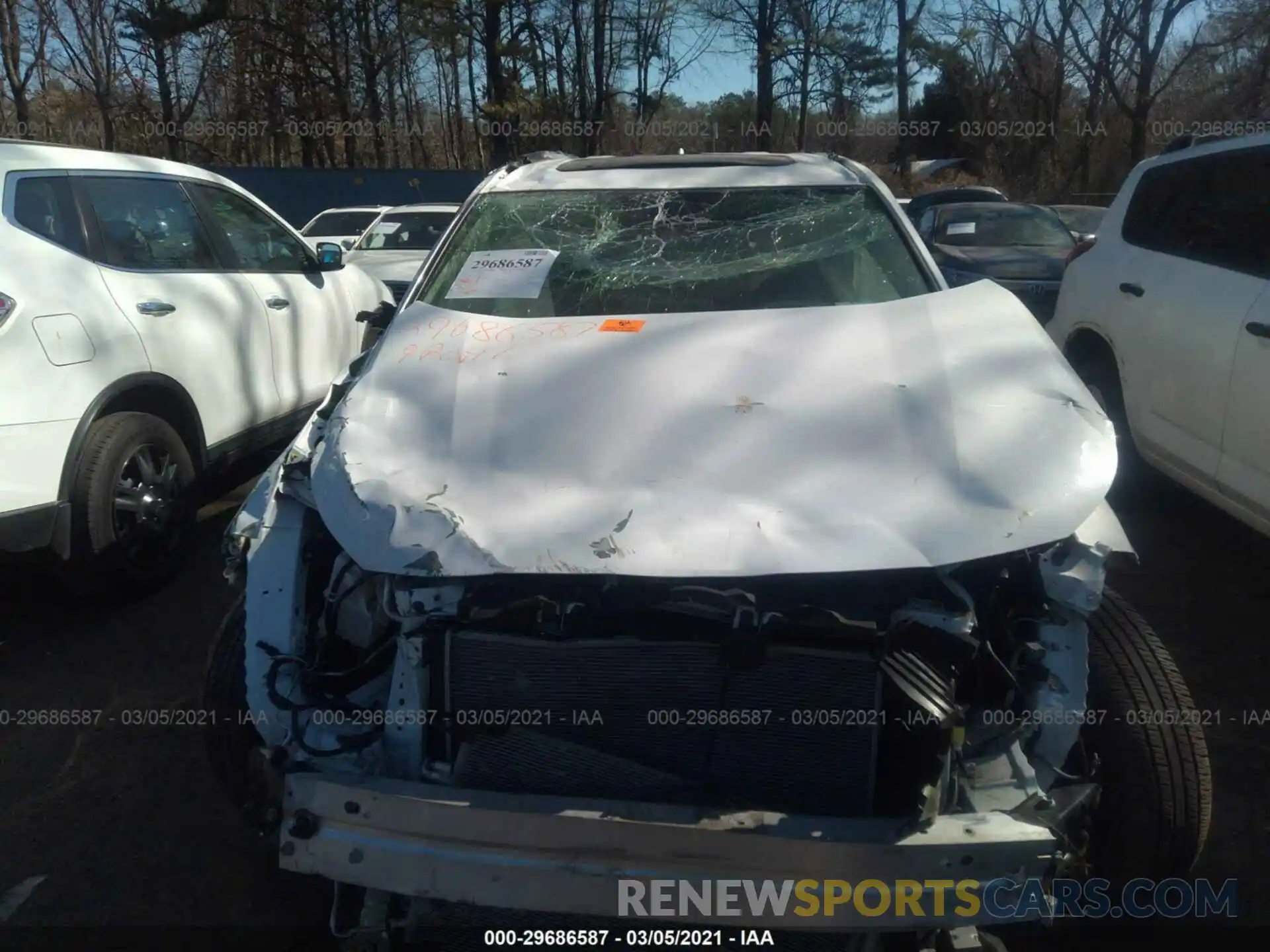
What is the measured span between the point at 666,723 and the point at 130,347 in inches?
124

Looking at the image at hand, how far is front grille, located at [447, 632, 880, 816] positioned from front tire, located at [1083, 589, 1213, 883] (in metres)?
0.64

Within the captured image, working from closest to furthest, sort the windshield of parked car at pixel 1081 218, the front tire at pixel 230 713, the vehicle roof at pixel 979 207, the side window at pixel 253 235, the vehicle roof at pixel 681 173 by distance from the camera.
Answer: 1. the front tire at pixel 230 713
2. the vehicle roof at pixel 681 173
3. the side window at pixel 253 235
4. the vehicle roof at pixel 979 207
5. the windshield of parked car at pixel 1081 218

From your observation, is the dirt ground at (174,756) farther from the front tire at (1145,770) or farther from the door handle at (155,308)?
the door handle at (155,308)

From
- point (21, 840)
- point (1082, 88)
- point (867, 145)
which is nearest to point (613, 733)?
point (21, 840)

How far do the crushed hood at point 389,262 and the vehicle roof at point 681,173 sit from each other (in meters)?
4.47

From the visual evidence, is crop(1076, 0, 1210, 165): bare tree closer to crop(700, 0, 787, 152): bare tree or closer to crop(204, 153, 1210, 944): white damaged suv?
crop(700, 0, 787, 152): bare tree

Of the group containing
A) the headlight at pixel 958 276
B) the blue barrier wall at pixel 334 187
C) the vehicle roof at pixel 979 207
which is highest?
the blue barrier wall at pixel 334 187

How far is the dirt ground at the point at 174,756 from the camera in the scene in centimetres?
259

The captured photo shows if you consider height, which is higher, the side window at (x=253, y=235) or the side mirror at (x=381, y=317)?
the side window at (x=253, y=235)

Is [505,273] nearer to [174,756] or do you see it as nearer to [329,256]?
[174,756]

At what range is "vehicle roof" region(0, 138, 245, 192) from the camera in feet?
13.1

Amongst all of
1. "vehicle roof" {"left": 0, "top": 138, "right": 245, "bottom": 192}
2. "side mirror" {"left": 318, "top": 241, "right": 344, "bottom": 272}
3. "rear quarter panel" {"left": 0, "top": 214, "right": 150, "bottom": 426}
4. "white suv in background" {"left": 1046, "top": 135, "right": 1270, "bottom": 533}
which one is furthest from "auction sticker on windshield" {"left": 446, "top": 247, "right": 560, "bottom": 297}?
"white suv in background" {"left": 1046, "top": 135, "right": 1270, "bottom": 533}

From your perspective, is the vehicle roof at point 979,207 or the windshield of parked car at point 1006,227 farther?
the vehicle roof at point 979,207

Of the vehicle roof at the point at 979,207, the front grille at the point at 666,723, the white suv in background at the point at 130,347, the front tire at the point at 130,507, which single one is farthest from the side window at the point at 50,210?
the vehicle roof at the point at 979,207
